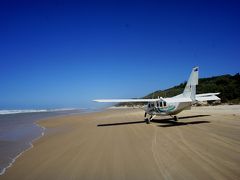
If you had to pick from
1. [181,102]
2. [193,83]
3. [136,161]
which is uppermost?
[193,83]

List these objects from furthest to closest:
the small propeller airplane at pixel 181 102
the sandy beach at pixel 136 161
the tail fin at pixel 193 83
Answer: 1. the small propeller airplane at pixel 181 102
2. the tail fin at pixel 193 83
3. the sandy beach at pixel 136 161

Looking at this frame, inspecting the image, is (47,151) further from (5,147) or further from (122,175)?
(122,175)

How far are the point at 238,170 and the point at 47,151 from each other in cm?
691

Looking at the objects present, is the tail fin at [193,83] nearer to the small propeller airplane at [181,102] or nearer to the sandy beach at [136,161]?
the small propeller airplane at [181,102]

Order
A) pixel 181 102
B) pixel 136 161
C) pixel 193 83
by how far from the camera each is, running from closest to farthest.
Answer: pixel 136 161, pixel 193 83, pixel 181 102

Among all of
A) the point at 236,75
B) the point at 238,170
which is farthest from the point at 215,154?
the point at 236,75

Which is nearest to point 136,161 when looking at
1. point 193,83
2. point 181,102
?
point 181,102

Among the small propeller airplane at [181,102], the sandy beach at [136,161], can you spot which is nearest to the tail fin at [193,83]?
the small propeller airplane at [181,102]

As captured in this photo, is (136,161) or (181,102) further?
(181,102)

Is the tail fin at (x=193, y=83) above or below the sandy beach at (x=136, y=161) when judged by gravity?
above

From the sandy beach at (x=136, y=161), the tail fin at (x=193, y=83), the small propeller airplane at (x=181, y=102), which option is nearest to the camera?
the sandy beach at (x=136, y=161)

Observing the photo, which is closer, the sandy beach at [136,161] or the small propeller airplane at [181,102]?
the sandy beach at [136,161]

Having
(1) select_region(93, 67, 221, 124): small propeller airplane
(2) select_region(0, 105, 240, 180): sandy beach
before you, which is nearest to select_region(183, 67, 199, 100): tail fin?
(1) select_region(93, 67, 221, 124): small propeller airplane

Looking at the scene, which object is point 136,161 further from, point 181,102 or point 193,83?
point 193,83
